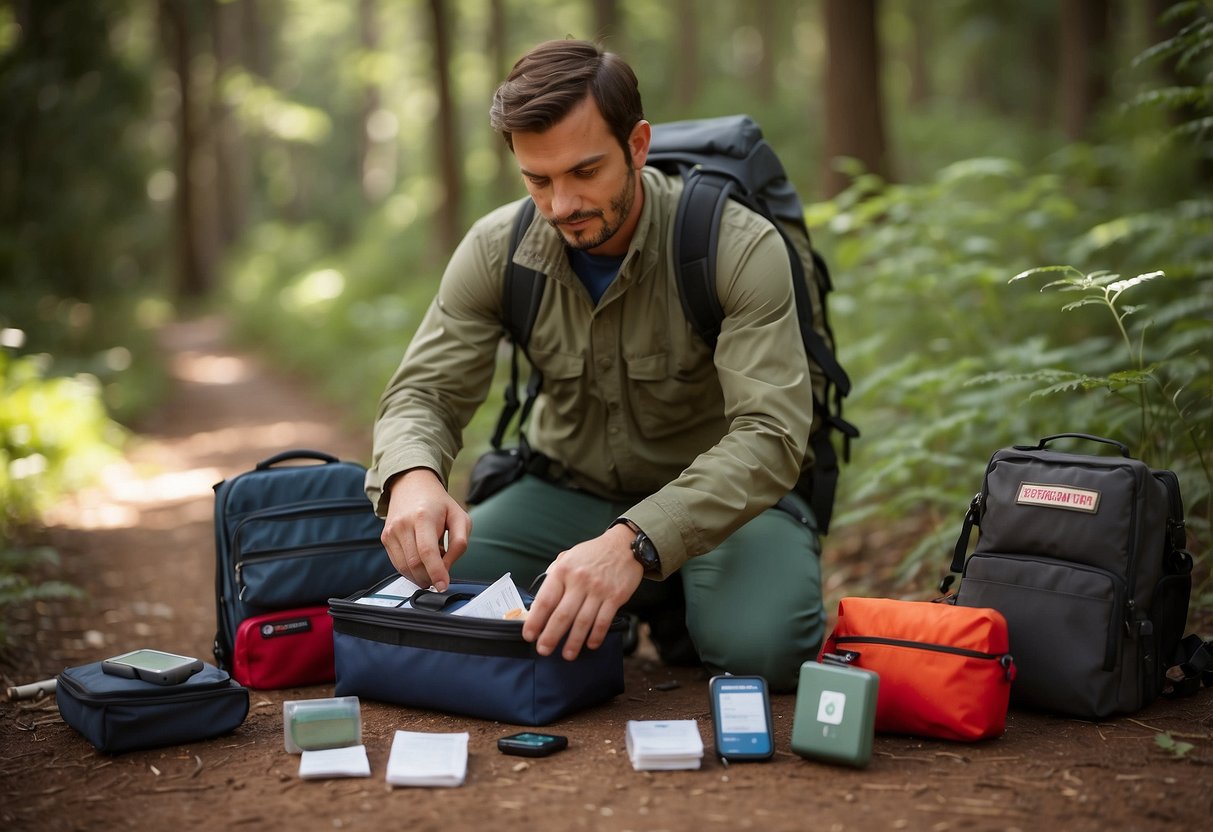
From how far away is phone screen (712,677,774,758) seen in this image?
259 centimetres

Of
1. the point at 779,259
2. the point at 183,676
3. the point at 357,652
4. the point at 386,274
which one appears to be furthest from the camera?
the point at 386,274

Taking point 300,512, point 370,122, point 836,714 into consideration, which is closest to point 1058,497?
point 836,714

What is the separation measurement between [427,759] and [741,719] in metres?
0.80

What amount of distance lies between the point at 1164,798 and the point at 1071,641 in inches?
21.5

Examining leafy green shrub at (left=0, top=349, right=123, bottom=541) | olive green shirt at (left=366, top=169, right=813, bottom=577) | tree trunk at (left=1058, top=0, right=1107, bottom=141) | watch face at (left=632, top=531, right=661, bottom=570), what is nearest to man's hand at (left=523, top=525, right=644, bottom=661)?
watch face at (left=632, top=531, right=661, bottom=570)

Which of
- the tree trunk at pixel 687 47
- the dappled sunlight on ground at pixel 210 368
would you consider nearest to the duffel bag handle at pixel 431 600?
the dappled sunlight on ground at pixel 210 368

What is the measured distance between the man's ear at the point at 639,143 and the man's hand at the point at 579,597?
129cm

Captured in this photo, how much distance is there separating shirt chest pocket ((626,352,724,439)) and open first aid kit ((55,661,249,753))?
155cm

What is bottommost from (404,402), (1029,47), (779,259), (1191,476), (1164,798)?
(1164,798)

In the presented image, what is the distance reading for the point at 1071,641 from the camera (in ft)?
9.24

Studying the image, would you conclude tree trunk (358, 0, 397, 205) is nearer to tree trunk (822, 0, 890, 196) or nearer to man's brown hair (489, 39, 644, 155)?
tree trunk (822, 0, 890, 196)

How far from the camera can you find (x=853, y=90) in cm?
773

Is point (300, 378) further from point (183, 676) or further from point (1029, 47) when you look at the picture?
point (1029, 47)

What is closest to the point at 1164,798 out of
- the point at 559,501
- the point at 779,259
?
the point at 779,259
